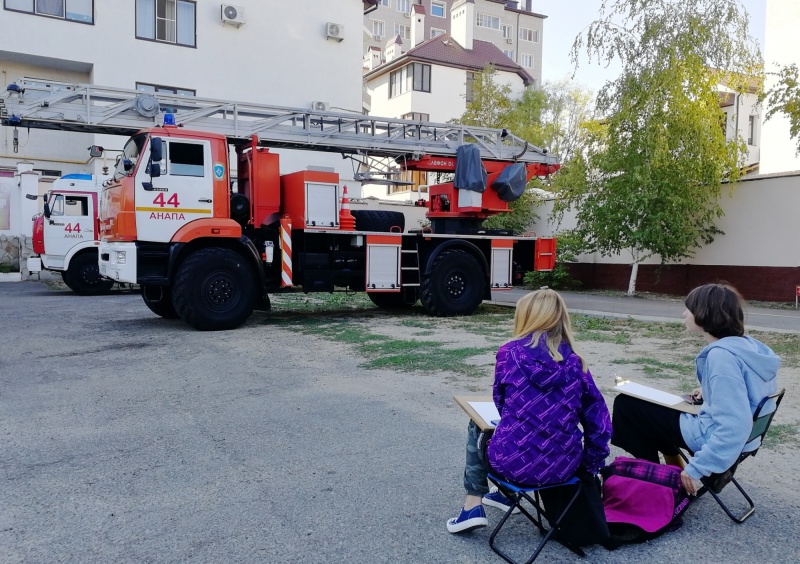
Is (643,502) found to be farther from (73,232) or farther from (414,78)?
(414,78)

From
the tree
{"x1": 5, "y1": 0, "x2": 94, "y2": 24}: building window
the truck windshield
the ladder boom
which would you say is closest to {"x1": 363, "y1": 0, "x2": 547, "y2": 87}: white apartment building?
{"x1": 5, "y1": 0, "x2": 94, "y2": 24}: building window

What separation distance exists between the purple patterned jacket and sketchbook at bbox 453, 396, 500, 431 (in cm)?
18

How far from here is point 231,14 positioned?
25781mm

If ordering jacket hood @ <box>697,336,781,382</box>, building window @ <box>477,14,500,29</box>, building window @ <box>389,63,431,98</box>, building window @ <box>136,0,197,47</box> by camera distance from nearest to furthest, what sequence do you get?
jacket hood @ <box>697,336,781,382</box>
building window @ <box>136,0,197,47</box>
building window @ <box>389,63,431,98</box>
building window @ <box>477,14,500,29</box>

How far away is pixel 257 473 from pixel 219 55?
80.3 feet

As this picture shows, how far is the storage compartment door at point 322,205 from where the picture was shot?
38.7ft

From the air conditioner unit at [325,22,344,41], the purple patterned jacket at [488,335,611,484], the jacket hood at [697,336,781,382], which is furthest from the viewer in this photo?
the air conditioner unit at [325,22,344,41]

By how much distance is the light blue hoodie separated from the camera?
10.7 feet

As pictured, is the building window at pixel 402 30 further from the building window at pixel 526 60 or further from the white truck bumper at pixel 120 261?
the white truck bumper at pixel 120 261

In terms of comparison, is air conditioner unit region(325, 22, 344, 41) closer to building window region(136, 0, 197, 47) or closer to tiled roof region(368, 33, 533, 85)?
building window region(136, 0, 197, 47)

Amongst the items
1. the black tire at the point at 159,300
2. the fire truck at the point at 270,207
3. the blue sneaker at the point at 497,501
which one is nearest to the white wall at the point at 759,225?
→ the fire truck at the point at 270,207

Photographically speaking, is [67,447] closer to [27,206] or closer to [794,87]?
[794,87]

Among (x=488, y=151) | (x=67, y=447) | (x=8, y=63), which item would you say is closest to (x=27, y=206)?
(x=8, y=63)

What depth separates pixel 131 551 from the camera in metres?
3.37
